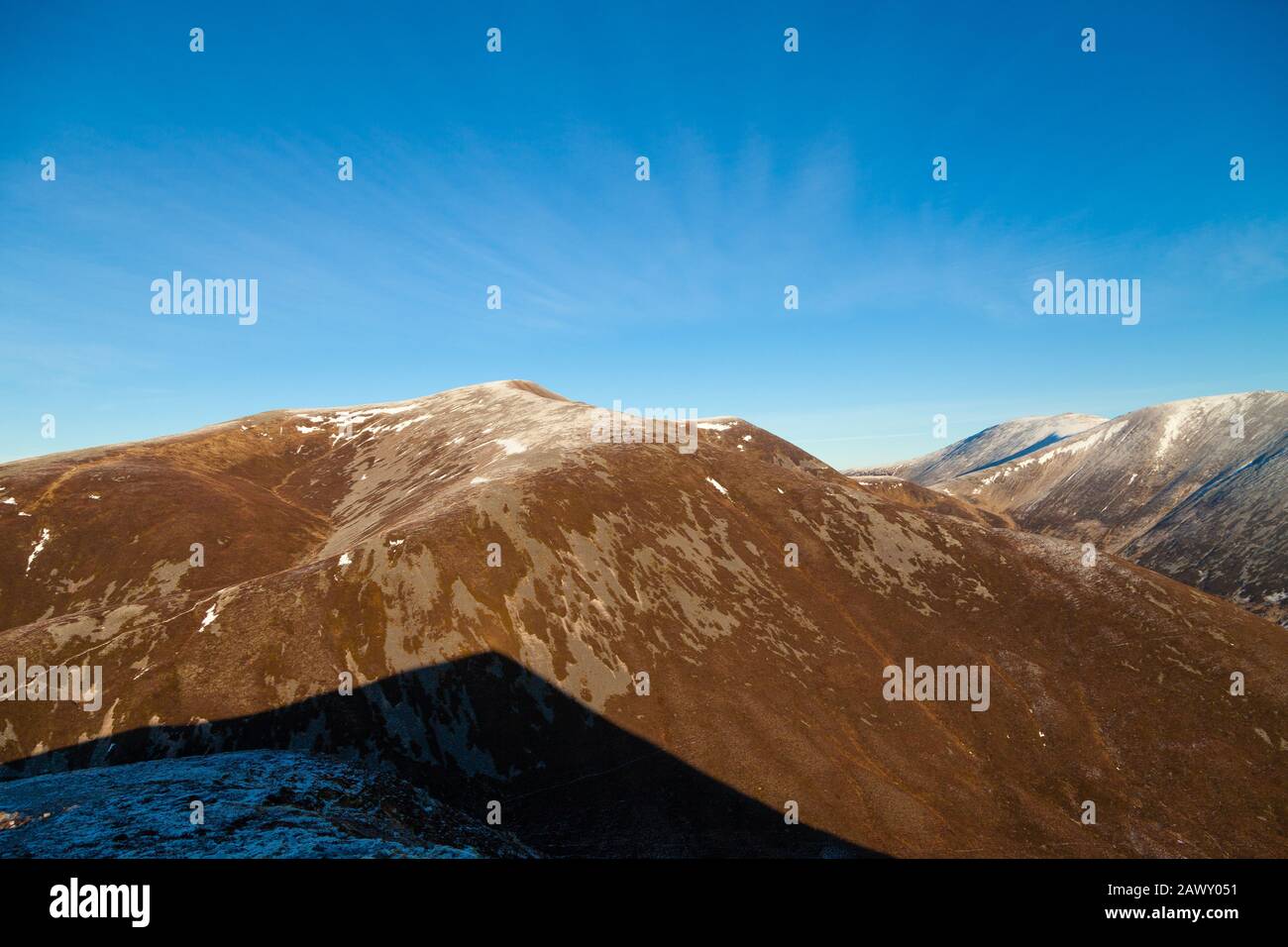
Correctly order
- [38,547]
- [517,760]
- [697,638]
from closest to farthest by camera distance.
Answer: [517,760]
[697,638]
[38,547]

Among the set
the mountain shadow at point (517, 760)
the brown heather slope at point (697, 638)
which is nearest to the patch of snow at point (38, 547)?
the brown heather slope at point (697, 638)

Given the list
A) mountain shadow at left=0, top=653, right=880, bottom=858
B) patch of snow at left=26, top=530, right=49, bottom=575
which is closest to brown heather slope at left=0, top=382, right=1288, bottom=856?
mountain shadow at left=0, top=653, right=880, bottom=858

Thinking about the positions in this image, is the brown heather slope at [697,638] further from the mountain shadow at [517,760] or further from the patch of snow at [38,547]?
the patch of snow at [38,547]

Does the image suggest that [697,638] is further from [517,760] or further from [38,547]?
[38,547]

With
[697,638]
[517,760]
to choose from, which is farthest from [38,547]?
[697,638]

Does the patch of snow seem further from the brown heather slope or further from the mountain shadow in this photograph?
the mountain shadow
